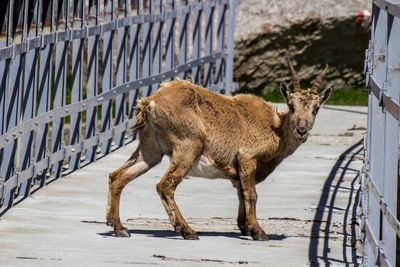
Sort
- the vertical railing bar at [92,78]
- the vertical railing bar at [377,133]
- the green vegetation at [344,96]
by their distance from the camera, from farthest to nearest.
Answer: the green vegetation at [344,96], the vertical railing bar at [92,78], the vertical railing bar at [377,133]

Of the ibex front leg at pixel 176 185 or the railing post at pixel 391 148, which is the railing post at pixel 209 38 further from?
the railing post at pixel 391 148

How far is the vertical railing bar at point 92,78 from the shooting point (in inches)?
586

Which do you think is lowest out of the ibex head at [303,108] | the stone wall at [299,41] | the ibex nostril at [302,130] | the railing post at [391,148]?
the stone wall at [299,41]

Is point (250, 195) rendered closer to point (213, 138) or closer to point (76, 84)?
point (213, 138)

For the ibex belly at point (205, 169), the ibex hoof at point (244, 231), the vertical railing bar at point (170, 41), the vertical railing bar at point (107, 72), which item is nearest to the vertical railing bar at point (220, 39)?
the vertical railing bar at point (170, 41)

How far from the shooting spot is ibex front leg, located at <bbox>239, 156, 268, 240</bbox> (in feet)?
34.2

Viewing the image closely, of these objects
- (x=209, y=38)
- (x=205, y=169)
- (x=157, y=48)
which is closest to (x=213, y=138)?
(x=205, y=169)

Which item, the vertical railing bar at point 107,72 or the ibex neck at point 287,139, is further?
the vertical railing bar at point 107,72

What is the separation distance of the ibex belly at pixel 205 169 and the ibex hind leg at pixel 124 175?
0.31 m

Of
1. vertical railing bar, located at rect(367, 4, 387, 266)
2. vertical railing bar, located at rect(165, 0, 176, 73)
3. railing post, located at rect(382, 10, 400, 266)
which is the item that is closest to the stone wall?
vertical railing bar, located at rect(165, 0, 176, 73)

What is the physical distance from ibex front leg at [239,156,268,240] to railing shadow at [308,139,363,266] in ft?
1.43

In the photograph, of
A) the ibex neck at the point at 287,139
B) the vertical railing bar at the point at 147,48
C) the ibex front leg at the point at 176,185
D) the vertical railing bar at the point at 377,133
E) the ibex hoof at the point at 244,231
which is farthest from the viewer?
the vertical railing bar at the point at 147,48

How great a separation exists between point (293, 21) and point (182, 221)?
463 inches

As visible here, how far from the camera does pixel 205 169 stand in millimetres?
10680
